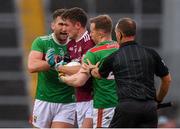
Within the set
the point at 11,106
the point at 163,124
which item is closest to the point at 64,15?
the point at 163,124

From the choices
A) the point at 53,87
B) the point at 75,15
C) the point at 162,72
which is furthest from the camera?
the point at 53,87

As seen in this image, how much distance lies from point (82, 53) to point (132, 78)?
132 centimetres

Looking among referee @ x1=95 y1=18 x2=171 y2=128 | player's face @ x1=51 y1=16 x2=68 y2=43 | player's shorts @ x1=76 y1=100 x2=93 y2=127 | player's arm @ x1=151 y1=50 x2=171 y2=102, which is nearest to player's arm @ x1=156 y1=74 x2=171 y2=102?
player's arm @ x1=151 y1=50 x2=171 y2=102

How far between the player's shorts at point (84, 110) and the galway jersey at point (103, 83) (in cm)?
41

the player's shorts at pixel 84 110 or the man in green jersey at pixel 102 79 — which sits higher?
the man in green jersey at pixel 102 79

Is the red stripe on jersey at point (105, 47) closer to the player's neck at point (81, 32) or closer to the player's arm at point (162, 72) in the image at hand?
the player's neck at point (81, 32)

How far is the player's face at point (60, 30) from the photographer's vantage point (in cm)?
1026

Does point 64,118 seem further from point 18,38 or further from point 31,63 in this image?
point 18,38

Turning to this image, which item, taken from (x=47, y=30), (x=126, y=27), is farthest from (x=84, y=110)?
(x=47, y=30)

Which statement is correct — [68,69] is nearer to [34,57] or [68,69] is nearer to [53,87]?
[34,57]

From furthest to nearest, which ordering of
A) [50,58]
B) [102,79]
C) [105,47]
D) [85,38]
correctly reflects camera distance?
[85,38] < [50,58] < [102,79] < [105,47]

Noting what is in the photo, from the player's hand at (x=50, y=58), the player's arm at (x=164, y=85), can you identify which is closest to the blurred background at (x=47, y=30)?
the player's hand at (x=50, y=58)

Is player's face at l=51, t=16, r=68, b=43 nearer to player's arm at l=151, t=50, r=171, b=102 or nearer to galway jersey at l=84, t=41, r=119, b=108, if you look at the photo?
galway jersey at l=84, t=41, r=119, b=108

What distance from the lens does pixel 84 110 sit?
411 inches
